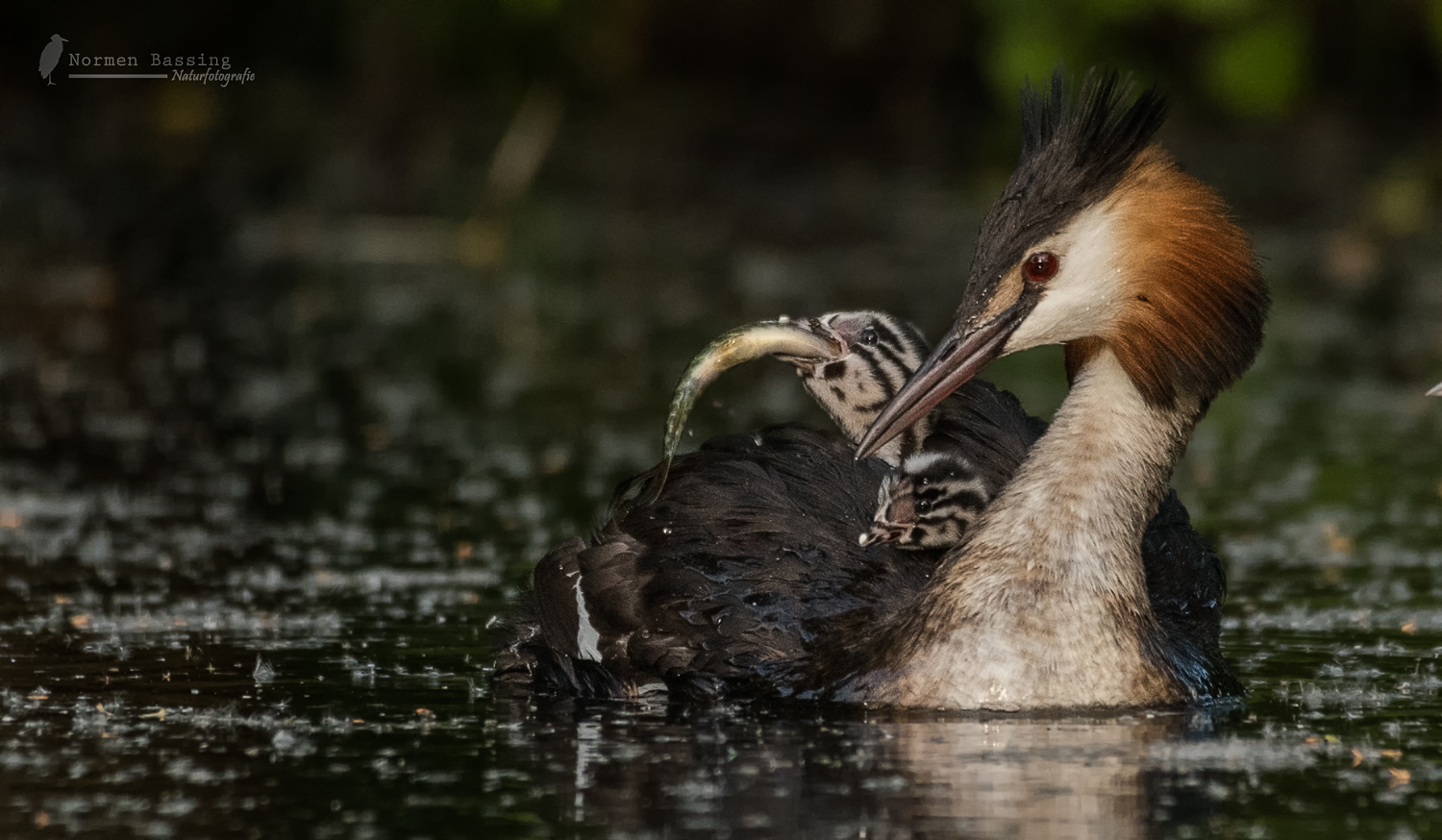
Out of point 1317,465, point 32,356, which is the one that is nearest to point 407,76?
point 32,356

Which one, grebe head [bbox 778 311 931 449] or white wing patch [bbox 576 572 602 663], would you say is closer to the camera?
white wing patch [bbox 576 572 602 663]

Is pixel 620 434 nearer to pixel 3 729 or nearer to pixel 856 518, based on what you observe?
pixel 856 518

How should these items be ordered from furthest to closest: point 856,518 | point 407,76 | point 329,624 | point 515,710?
point 407,76
point 329,624
point 856,518
point 515,710

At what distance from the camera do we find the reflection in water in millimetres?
5797

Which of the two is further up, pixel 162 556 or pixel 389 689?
pixel 162 556

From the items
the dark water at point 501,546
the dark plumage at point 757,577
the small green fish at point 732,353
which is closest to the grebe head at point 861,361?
the small green fish at point 732,353

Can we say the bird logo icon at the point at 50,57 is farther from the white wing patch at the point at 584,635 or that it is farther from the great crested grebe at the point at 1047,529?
the great crested grebe at the point at 1047,529

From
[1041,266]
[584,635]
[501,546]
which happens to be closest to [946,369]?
[1041,266]

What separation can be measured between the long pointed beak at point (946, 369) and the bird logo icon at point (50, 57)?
78.0 feet

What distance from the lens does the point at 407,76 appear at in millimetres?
27688

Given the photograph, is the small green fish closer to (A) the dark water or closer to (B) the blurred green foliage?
(A) the dark water

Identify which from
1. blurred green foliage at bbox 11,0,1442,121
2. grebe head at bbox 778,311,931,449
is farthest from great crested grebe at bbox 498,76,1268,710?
blurred green foliage at bbox 11,0,1442,121

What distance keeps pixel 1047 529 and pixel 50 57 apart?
82.2 feet

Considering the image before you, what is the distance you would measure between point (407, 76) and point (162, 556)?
1827 centimetres
